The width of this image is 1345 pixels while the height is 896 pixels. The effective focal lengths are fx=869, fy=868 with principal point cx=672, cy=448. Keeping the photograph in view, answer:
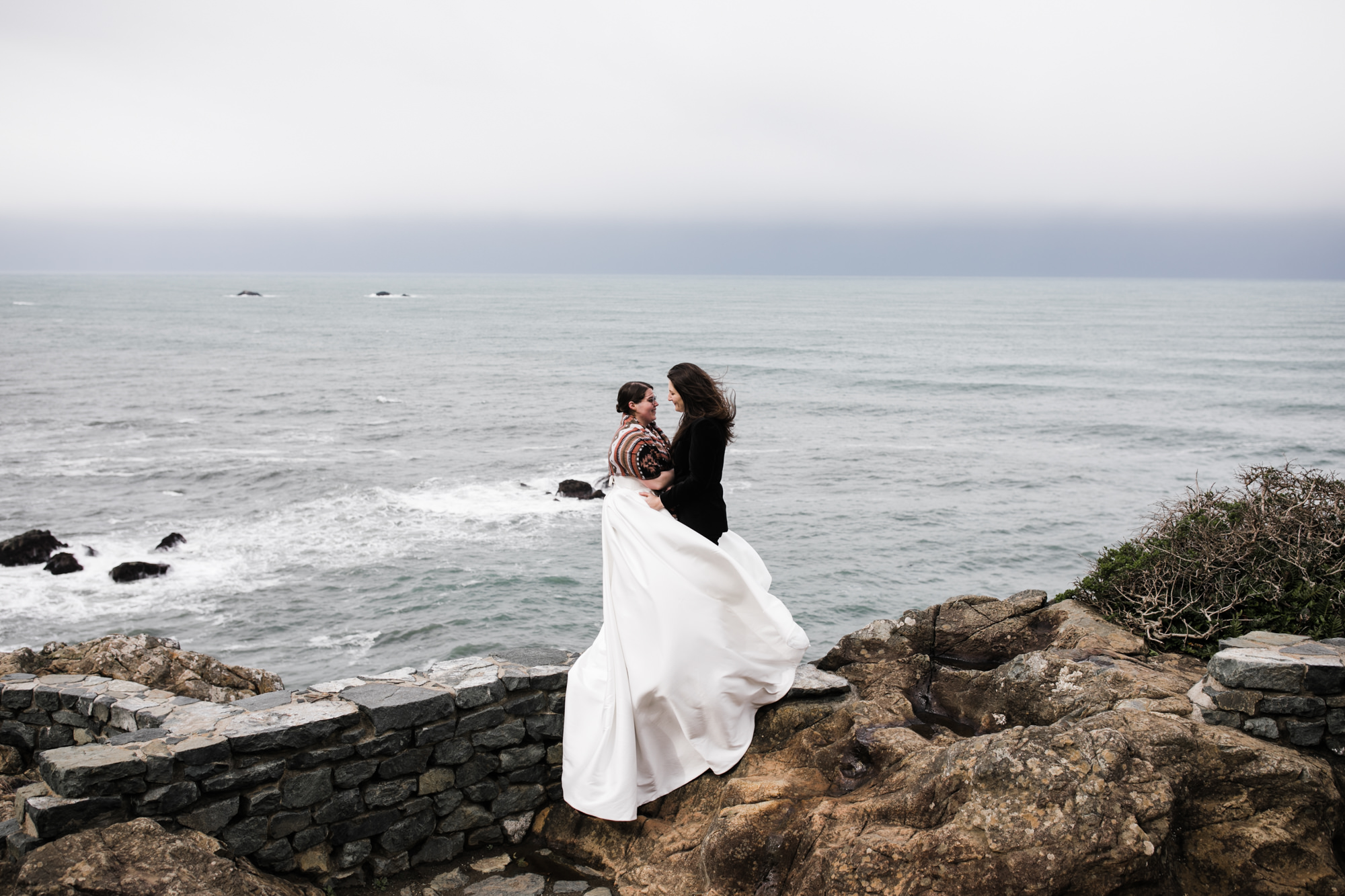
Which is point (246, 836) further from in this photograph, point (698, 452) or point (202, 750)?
point (698, 452)

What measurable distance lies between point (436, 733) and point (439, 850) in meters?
0.86

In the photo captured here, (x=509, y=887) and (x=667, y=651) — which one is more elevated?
(x=667, y=651)

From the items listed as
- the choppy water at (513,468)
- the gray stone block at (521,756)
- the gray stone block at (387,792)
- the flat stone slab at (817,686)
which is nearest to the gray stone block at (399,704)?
the gray stone block at (387,792)

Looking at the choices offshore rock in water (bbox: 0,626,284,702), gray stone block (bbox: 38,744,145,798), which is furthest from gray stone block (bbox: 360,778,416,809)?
offshore rock in water (bbox: 0,626,284,702)

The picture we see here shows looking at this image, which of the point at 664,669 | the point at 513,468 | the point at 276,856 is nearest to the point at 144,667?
the point at 276,856

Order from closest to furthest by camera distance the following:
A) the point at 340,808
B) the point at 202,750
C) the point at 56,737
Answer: the point at 202,750 < the point at 340,808 < the point at 56,737

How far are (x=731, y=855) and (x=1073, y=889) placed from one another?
1.84 meters

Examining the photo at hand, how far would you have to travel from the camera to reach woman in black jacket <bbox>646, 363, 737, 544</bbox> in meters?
5.92

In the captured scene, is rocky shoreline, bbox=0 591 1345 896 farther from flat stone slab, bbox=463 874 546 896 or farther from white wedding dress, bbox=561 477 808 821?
white wedding dress, bbox=561 477 808 821

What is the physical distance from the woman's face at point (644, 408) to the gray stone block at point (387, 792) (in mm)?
2935

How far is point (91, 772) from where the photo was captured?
474 centimetres

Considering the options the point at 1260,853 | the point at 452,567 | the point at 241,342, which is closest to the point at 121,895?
the point at 1260,853

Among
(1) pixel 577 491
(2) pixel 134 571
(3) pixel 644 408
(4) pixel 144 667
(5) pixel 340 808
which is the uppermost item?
(3) pixel 644 408

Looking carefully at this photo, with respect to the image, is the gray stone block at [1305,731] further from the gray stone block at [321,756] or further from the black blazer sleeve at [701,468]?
the gray stone block at [321,756]
